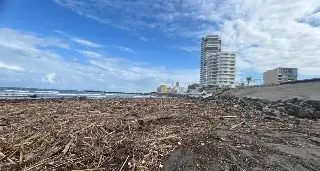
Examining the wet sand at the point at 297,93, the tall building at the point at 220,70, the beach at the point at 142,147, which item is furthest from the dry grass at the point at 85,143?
the tall building at the point at 220,70

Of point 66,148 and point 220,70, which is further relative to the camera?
point 220,70

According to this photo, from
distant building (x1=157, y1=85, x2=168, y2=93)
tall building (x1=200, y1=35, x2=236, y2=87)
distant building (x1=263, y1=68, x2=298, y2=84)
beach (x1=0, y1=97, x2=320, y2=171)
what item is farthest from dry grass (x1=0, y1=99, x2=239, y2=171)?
distant building (x1=157, y1=85, x2=168, y2=93)

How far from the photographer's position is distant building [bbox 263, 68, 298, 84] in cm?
9528

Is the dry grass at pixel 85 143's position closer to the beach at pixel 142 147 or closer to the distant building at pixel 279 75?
the beach at pixel 142 147

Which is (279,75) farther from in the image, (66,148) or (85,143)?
(66,148)

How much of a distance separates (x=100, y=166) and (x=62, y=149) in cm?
95

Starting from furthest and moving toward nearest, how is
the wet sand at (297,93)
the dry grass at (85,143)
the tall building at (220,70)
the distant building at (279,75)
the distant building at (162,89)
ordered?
1. the distant building at (162,89)
2. the tall building at (220,70)
3. the distant building at (279,75)
4. the wet sand at (297,93)
5. the dry grass at (85,143)

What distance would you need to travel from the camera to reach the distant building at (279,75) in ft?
313

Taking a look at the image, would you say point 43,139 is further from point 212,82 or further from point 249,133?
point 212,82

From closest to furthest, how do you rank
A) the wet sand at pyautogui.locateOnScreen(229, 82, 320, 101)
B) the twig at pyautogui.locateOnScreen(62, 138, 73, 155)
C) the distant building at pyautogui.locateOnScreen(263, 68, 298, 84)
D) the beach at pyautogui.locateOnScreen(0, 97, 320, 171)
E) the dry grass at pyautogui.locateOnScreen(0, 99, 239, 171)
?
the dry grass at pyautogui.locateOnScreen(0, 99, 239, 171)
the beach at pyautogui.locateOnScreen(0, 97, 320, 171)
the twig at pyautogui.locateOnScreen(62, 138, 73, 155)
the wet sand at pyautogui.locateOnScreen(229, 82, 320, 101)
the distant building at pyautogui.locateOnScreen(263, 68, 298, 84)

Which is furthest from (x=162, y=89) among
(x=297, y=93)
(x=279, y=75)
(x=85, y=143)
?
(x=85, y=143)

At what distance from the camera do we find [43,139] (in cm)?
591

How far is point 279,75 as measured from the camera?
3836 inches

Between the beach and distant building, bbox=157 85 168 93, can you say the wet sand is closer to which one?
the beach
